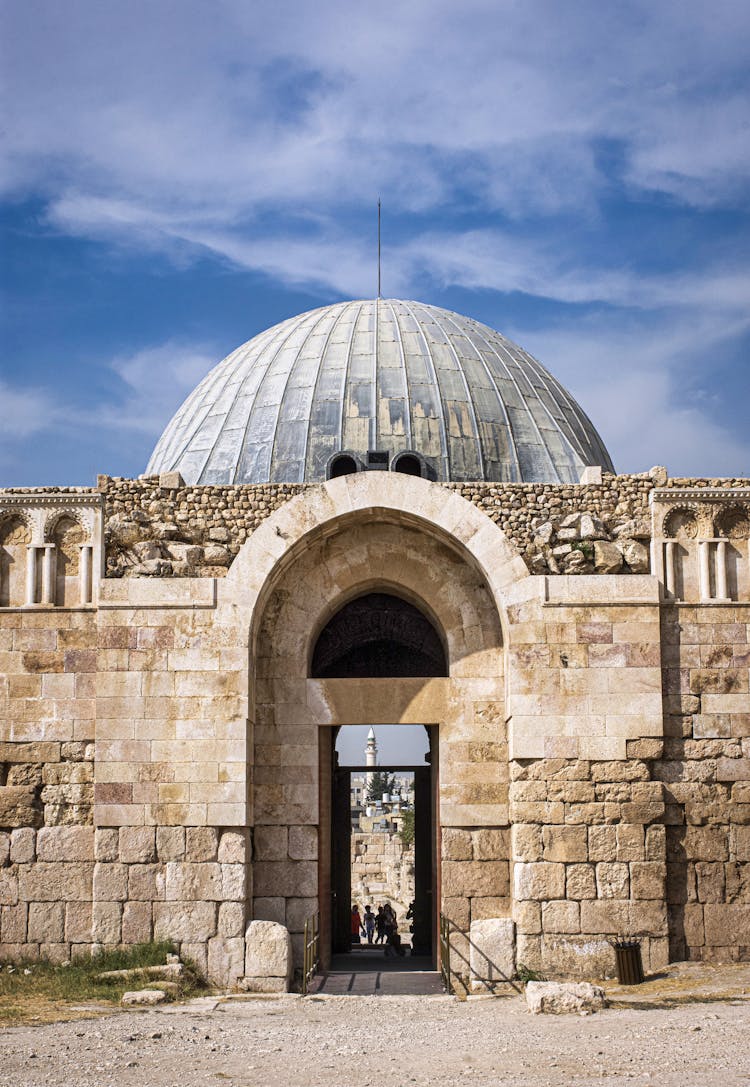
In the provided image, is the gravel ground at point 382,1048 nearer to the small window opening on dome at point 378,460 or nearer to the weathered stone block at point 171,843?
the weathered stone block at point 171,843

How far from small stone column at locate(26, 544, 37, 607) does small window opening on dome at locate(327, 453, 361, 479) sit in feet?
16.8

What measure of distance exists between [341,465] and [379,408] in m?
1.34

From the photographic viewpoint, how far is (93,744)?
13250 mm

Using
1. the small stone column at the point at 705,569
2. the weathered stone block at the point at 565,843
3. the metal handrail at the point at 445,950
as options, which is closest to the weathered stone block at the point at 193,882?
the metal handrail at the point at 445,950

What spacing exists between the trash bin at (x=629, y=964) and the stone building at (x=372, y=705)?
0.18m

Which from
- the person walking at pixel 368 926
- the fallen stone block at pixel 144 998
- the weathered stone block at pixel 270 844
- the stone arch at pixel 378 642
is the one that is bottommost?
the person walking at pixel 368 926

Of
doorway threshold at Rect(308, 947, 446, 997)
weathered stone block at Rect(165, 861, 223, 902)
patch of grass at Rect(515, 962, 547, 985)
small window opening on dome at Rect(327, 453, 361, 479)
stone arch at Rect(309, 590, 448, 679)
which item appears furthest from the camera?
small window opening on dome at Rect(327, 453, 361, 479)

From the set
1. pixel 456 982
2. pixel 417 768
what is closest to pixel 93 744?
pixel 456 982

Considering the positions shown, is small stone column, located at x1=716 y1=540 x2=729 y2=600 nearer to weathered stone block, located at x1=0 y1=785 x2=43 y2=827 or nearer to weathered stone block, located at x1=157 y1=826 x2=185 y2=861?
weathered stone block, located at x1=157 y1=826 x2=185 y2=861

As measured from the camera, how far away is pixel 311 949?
43.3ft

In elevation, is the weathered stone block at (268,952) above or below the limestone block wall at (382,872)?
above

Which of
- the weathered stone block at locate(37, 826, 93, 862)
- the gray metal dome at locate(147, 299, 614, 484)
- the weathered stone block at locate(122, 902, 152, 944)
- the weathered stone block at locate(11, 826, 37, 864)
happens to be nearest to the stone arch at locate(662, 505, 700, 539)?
the gray metal dome at locate(147, 299, 614, 484)

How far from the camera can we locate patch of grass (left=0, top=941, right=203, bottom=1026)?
11219 mm

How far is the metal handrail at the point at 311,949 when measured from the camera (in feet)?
41.1
